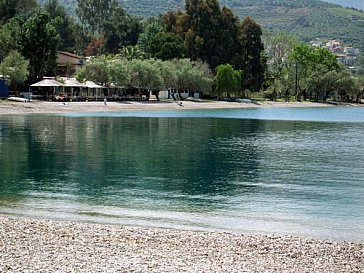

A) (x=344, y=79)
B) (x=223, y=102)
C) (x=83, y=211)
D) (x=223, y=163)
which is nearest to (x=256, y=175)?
(x=223, y=163)

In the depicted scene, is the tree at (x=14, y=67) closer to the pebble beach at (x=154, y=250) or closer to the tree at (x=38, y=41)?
the tree at (x=38, y=41)

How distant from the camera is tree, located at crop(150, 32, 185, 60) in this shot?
13475 centimetres

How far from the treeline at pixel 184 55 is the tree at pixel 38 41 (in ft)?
0.51

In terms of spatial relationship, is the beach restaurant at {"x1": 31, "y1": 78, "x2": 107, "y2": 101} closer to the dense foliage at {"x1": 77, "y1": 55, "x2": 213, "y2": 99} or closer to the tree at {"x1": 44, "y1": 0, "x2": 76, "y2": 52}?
the dense foliage at {"x1": 77, "y1": 55, "x2": 213, "y2": 99}

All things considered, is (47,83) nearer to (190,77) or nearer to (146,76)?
(146,76)

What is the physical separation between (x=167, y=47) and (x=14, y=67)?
1831 inches

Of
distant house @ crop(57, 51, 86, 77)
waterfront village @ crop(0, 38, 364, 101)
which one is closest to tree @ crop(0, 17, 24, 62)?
waterfront village @ crop(0, 38, 364, 101)

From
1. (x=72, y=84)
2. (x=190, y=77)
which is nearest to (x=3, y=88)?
(x=72, y=84)

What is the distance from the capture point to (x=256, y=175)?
109 feet

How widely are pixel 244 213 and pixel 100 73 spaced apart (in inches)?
3586

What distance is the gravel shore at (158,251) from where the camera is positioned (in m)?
13.7

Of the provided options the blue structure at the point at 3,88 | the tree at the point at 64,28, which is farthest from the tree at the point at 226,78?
the blue structure at the point at 3,88

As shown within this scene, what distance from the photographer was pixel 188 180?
3091cm

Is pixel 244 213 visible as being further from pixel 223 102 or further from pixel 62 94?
pixel 223 102
